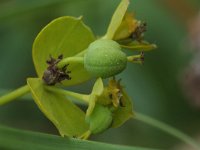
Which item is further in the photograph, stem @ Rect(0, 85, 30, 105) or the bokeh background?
the bokeh background

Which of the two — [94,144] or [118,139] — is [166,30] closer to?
[118,139]

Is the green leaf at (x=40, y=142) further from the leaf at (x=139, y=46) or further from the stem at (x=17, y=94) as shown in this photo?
the leaf at (x=139, y=46)

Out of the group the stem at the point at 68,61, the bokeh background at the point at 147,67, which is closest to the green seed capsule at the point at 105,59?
the stem at the point at 68,61

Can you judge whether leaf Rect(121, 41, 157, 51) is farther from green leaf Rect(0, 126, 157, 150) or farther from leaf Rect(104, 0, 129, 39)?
green leaf Rect(0, 126, 157, 150)

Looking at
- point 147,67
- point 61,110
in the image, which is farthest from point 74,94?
point 147,67

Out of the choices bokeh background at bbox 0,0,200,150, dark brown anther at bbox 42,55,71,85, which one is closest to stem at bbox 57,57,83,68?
dark brown anther at bbox 42,55,71,85

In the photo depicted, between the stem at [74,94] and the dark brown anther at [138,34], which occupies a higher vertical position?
the dark brown anther at [138,34]
